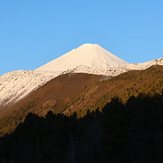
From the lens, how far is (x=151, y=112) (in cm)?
4547

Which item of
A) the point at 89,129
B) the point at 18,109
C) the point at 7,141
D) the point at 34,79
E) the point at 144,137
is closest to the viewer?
the point at 144,137

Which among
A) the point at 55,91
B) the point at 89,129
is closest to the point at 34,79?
the point at 55,91

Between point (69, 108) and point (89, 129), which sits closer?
point (89, 129)

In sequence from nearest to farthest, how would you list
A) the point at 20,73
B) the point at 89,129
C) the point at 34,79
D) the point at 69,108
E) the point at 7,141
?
the point at 89,129 → the point at 7,141 → the point at 69,108 → the point at 34,79 → the point at 20,73

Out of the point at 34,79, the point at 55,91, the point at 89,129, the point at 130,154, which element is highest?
the point at 34,79

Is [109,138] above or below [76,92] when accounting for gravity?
below

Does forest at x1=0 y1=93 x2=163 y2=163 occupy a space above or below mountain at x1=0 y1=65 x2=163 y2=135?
below

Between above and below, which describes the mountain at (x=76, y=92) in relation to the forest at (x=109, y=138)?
above

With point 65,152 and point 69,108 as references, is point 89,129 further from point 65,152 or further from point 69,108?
point 69,108

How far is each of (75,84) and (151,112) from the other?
9659 centimetres

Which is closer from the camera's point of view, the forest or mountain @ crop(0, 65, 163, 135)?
the forest

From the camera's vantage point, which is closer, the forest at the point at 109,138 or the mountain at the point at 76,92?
Answer: the forest at the point at 109,138

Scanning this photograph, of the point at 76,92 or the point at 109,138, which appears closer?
the point at 109,138

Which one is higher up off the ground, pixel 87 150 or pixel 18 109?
pixel 18 109
